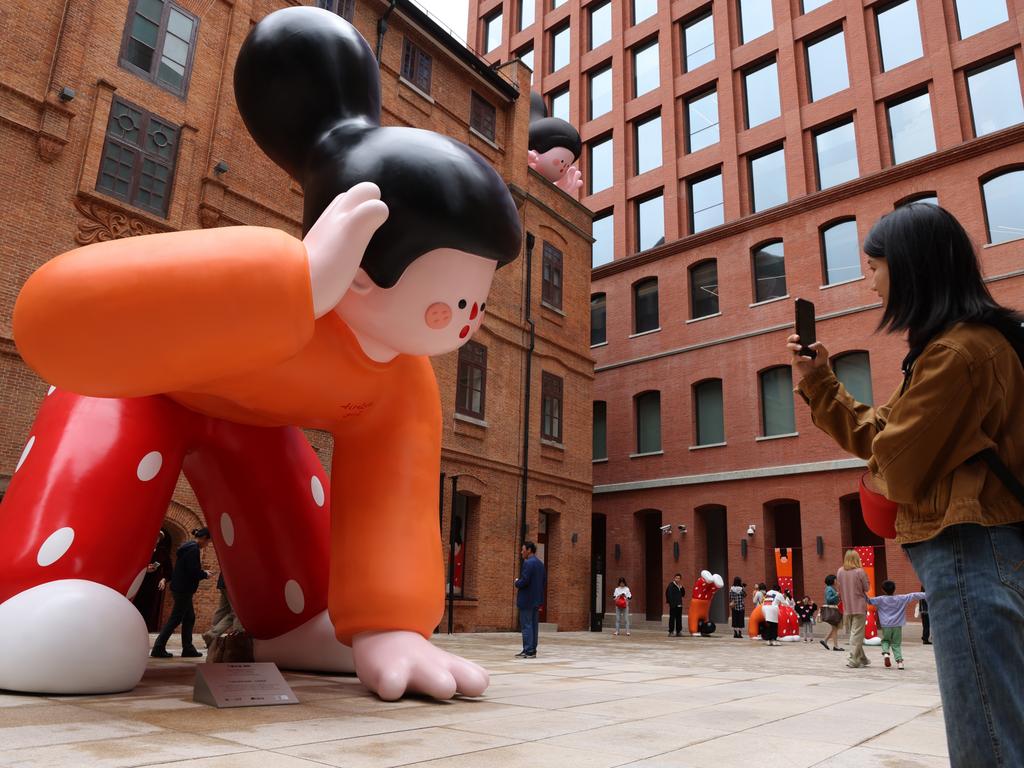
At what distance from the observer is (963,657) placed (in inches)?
71.3

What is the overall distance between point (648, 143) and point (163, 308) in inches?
1038

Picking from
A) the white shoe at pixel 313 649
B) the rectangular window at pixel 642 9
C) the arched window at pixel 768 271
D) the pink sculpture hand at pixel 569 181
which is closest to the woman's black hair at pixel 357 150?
the white shoe at pixel 313 649

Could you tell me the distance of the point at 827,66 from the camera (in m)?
24.4

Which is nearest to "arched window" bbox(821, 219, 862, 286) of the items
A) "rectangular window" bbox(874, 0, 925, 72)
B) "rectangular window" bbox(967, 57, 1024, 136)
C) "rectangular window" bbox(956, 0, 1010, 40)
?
"rectangular window" bbox(967, 57, 1024, 136)

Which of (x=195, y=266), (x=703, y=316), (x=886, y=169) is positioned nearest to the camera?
(x=195, y=266)

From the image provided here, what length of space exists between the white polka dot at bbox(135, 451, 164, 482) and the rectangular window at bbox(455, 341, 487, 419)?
1227cm

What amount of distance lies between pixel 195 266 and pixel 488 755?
8.97 feet

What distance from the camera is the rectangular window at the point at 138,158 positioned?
12.4 meters

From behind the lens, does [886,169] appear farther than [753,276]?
No

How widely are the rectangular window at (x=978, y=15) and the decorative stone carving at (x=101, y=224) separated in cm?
2156

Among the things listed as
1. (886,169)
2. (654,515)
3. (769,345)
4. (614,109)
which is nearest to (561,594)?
(654,515)

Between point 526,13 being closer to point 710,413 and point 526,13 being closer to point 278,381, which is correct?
point 710,413

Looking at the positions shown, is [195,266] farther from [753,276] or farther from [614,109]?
[614,109]

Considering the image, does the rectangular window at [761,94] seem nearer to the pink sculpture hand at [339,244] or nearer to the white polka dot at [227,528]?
the white polka dot at [227,528]
